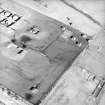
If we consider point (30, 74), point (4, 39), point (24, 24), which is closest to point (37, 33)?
point (24, 24)

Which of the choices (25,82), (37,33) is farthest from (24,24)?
(25,82)

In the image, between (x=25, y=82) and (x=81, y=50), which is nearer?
(x=25, y=82)

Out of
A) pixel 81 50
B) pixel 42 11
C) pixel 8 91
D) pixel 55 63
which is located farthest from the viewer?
pixel 42 11

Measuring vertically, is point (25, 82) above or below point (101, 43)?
below

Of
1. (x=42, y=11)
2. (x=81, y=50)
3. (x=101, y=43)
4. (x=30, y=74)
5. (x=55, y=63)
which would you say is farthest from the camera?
(x=42, y=11)

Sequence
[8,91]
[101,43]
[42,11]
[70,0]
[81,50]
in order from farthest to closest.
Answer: [70,0] < [42,11] < [101,43] < [81,50] < [8,91]

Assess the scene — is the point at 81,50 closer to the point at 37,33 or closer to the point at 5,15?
the point at 37,33

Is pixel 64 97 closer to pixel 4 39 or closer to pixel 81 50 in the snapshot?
pixel 81 50

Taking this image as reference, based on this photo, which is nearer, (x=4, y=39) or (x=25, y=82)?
(x=25, y=82)

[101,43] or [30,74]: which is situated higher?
[101,43]
